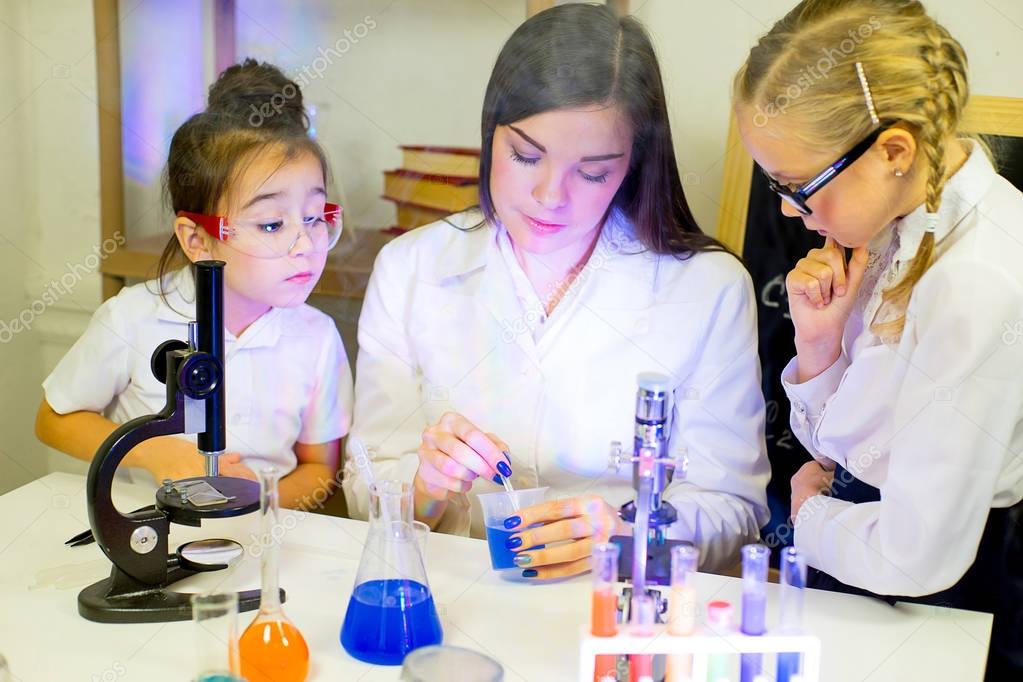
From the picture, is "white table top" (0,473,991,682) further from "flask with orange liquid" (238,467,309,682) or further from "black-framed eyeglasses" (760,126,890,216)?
"black-framed eyeglasses" (760,126,890,216)

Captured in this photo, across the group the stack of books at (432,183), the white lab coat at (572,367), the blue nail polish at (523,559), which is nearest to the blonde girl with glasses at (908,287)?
the white lab coat at (572,367)

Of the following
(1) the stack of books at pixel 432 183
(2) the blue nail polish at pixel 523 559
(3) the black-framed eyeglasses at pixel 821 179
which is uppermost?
(3) the black-framed eyeglasses at pixel 821 179

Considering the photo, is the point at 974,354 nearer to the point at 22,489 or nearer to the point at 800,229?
the point at 800,229

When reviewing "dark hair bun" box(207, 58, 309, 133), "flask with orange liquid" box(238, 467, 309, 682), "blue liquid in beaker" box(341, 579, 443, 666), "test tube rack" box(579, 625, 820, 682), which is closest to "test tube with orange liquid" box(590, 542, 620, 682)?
"test tube rack" box(579, 625, 820, 682)

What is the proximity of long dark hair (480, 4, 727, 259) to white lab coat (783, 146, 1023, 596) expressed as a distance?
460mm

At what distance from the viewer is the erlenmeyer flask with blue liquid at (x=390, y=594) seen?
1.28 m

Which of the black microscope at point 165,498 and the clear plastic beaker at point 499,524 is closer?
the black microscope at point 165,498

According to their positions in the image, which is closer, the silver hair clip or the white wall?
the silver hair clip

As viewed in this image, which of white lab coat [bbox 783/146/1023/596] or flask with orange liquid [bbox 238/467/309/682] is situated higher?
white lab coat [bbox 783/146/1023/596]

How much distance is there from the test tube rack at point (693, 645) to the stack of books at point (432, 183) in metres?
1.15

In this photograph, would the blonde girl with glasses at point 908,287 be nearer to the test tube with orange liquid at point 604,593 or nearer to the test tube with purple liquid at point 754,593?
the test tube with purple liquid at point 754,593

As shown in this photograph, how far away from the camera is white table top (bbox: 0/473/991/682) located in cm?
128

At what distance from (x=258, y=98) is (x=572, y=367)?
31.2 inches

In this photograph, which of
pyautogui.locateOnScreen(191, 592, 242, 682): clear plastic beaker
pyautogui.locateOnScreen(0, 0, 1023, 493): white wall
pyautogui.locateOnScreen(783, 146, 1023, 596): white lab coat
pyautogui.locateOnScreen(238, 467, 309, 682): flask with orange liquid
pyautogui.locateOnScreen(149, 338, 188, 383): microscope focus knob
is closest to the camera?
pyautogui.locateOnScreen(191, 592, 242, 682): clear plastic beaker
